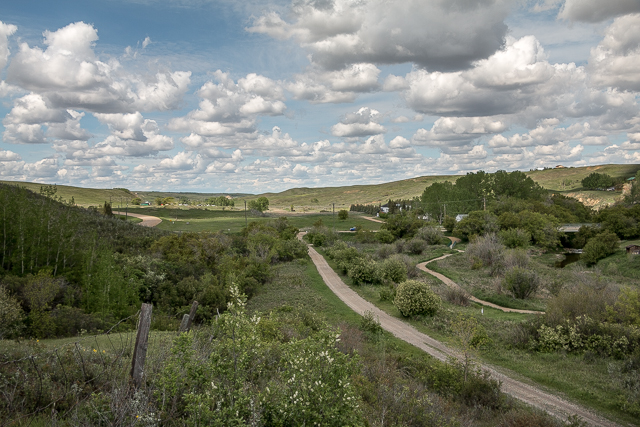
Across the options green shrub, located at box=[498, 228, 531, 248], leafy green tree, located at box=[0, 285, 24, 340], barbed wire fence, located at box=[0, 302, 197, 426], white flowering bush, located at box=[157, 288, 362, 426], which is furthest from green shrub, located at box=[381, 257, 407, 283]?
white flowering bush, located at box=[157, 288, 362, 426]

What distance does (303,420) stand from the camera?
5.36 meters

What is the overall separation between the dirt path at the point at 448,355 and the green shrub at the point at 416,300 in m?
1.13

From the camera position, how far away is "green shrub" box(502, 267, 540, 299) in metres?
Answer: 35.2

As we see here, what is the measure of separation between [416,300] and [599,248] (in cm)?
4714

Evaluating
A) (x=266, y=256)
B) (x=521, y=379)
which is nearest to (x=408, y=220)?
(x=266, y=256)

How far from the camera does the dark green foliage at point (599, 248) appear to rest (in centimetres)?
5794

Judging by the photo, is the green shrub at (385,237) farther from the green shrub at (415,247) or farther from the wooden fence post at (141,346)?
the wooden fence post at (141,346)

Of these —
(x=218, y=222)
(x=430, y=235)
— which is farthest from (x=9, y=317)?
(x=218, y=222)

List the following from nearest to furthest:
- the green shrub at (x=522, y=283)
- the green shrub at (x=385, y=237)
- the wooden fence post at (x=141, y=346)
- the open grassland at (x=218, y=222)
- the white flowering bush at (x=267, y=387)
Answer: the white flowering bush at (x=267, y=387) < the wooden fence post at (x=141, y=346) < the green shrub at (x=522, y=283) < the green shrub at (x=385, y=237) < the open grassland at (x=218, y=222)

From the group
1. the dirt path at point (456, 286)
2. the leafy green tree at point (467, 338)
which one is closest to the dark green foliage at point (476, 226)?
the dirt path at point (456, 286)

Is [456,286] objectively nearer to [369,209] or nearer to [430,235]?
[430,235]

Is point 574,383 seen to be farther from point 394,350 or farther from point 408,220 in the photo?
point 408,220

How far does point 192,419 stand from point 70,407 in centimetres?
311

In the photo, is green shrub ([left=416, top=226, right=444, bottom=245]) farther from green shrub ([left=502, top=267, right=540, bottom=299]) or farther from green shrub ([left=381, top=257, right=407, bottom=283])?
green shrub ([left=502, top=267, right=540, bottom=299])
